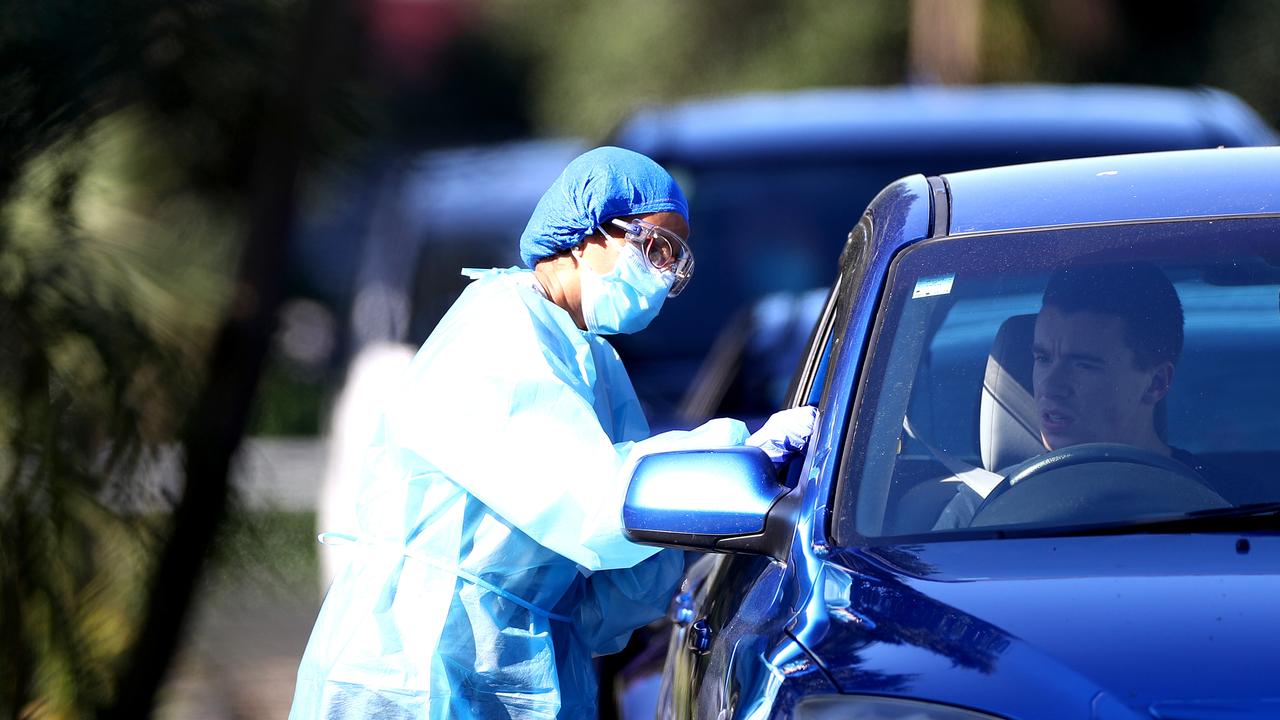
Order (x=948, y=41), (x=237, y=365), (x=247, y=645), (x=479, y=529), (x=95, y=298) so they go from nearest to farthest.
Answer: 1. (x=479, y=529)
2. (x=95, y=298)
3. (x=237, y=365)
4. (x=247, y=645)
5. (x=948, y=41)

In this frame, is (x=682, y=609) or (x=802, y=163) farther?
(x=802, y=163)

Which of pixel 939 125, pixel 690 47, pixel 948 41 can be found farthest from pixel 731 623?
pixel 690 47

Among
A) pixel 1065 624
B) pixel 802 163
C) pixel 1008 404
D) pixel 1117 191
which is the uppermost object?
pixel 802 163

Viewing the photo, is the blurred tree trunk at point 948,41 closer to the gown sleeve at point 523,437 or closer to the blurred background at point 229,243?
the blurred background at point 229,243

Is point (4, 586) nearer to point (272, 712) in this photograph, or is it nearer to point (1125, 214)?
point (1125, 214)

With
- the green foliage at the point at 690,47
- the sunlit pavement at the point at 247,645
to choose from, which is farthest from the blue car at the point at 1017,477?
the green foliage at the point at 690,47

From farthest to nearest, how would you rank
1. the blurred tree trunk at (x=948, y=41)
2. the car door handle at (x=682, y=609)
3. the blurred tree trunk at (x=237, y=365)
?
the blurred tree trunk at (x=948, y=41), the blurred tree trunk at (x=237, y=365), the car door handle at (x=682, y=609)

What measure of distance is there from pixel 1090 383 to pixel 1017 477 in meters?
0.20

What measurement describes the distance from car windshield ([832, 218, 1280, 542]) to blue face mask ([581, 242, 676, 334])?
39 cm

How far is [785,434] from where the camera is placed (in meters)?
3.17

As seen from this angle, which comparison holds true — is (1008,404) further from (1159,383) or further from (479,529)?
(479,529)

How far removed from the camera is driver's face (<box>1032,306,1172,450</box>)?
301 cm

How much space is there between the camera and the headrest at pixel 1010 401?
3109mm

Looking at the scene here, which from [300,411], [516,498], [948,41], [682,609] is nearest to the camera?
[516,498]
